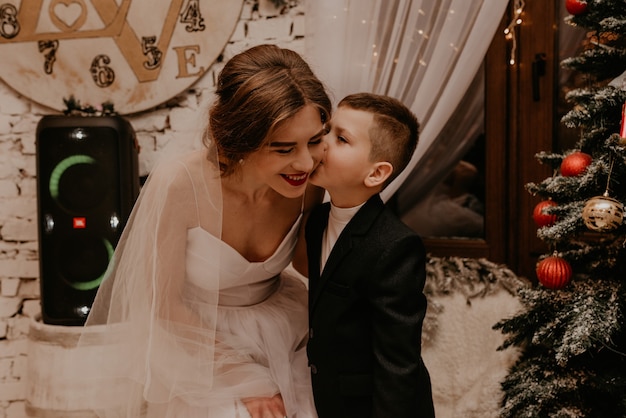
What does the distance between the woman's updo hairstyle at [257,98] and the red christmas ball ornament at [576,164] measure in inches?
26.4

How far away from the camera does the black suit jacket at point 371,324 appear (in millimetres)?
1165

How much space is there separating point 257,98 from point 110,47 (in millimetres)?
1411

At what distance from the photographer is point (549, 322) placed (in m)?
1.52

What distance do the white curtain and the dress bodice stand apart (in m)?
0.75

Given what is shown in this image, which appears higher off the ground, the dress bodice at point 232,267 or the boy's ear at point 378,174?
the boy's ear at point 378,174

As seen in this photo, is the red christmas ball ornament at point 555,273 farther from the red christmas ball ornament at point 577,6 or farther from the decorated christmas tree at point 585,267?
the red christmas ball ornament at point 577,6

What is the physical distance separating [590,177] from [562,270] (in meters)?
0.26

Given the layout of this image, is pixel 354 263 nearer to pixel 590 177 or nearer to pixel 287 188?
pixel 287 188

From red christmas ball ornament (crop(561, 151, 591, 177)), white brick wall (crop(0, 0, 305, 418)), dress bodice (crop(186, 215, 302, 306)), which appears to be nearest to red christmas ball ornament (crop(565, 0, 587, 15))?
red christmas ball ornament (crop(561, 151, 591, 177))

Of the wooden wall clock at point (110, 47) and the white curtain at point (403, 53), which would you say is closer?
the white curtain at point (403, 53)

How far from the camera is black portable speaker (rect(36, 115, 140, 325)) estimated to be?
6.18 ft

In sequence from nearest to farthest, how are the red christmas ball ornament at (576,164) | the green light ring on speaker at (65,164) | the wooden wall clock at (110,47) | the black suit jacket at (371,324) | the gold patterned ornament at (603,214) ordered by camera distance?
the black suit jacket at (371,324) → the gold patterned ornament at (603,214) → the red christmas ball ornament at (576,164) → the green light ring on speaker at (65,164) → the wooden wall clock at (110,47)

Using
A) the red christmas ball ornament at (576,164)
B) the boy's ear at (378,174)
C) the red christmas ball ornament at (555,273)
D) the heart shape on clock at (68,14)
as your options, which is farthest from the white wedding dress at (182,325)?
the heart shape on clock at (68,14)

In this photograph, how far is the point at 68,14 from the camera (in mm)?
2275
